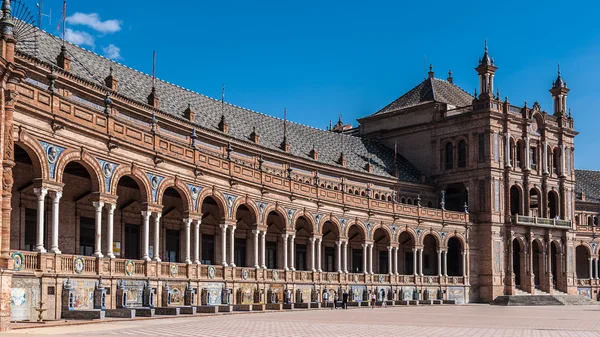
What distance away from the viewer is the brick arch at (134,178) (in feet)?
122

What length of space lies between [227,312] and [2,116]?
1890cm

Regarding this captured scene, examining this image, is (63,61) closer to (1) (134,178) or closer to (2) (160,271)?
(1) (134,178)

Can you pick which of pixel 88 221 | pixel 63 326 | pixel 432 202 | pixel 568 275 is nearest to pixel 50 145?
pixel 63 326

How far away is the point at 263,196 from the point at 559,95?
5083 cm

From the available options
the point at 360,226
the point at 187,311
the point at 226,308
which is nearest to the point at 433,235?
the point at 360,226

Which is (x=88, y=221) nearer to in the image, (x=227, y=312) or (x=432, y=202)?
(x=227, y=312)

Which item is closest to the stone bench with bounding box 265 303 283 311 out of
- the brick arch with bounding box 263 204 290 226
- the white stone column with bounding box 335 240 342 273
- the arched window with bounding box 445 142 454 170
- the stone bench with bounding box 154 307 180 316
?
the brick arch with bounding box 263 204 290 226

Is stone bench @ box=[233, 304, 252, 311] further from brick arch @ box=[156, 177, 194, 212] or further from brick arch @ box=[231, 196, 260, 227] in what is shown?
brick arch @ box=[231, 196, 260, 227]

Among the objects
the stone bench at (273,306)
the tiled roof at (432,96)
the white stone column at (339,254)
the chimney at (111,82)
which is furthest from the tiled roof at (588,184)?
the chimney at (111,82)

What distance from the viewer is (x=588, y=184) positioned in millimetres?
110500

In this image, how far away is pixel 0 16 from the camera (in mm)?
28672

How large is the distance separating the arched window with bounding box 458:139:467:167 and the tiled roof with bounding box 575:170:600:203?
28.5 meters

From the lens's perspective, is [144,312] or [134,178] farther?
[134,178]

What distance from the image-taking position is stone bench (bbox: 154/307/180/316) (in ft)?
121
